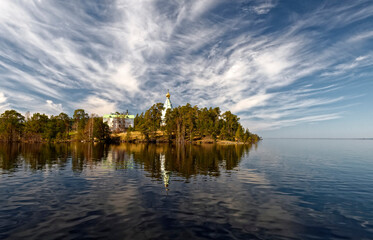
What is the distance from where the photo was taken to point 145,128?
12888 centimetres

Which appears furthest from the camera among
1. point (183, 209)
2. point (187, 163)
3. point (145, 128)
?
point (145, 128)

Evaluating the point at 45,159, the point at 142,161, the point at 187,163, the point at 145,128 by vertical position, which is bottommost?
the point at 187,163

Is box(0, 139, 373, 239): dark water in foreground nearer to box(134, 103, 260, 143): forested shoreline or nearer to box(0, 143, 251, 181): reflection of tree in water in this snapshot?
box(0, 143, 251, 181): reflection of tree in water

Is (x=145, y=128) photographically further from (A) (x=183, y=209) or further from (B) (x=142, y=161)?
(A) (x=183, y=209)

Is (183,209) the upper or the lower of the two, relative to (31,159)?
lower

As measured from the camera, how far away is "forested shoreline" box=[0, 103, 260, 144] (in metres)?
125

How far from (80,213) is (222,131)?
4804 inches

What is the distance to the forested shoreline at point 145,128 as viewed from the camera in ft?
410

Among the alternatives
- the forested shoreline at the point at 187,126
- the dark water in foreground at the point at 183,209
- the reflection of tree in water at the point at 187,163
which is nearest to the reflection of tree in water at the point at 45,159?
the dark water in foreground at the point at 183,209

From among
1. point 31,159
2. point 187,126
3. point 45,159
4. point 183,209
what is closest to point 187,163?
point 183,209

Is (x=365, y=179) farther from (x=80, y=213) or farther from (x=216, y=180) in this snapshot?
(x=80, y=213)

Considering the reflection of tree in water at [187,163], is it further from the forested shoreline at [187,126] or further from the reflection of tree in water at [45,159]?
the forested shoreline at [187,126]

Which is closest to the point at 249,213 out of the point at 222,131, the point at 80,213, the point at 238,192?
the point at 238,192

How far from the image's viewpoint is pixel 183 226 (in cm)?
1107
